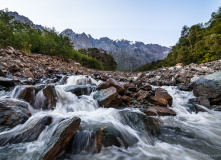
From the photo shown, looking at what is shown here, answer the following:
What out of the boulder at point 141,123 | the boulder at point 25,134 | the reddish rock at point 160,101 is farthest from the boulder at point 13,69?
the reddish rock at point 160,101

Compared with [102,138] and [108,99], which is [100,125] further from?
[108,99]

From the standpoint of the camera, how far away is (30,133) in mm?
2469

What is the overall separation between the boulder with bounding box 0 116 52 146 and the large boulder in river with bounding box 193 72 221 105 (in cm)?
720

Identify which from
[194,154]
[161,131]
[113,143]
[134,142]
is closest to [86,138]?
[113,143]

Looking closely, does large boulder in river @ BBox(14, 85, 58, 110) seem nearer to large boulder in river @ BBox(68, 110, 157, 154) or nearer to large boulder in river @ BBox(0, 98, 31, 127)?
large boulder in river @ BBox(0, 98, 31, 127)

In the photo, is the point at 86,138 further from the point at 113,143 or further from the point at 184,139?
the point at 184,139

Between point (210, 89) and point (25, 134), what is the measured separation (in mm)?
7758

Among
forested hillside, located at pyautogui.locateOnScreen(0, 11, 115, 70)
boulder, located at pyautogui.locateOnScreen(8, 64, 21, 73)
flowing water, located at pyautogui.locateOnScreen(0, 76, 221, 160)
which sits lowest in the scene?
flowing water, located at pyautogui.locateOnScreen(0, 76, 221, 160)

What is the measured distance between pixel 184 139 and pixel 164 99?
7.75ft

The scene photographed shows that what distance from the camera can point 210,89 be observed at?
5359 millimetres

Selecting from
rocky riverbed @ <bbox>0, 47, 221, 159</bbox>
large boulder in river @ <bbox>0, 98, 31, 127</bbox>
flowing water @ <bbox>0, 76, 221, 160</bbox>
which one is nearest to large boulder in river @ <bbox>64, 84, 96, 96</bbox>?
rocky riverbed @ <bbox>0, 47, 221, 159</bbox>

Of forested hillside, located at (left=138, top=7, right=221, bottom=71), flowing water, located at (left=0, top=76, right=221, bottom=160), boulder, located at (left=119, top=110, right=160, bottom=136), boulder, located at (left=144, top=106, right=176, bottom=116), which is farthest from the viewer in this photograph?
forested hillside, located at (left=138, top=7, right=221, bottom=71)

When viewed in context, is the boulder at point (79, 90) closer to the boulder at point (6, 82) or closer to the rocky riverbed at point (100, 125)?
the rocky riverbed at point (100, 125)

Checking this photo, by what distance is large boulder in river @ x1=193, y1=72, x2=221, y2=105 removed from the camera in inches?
203
